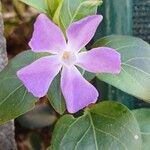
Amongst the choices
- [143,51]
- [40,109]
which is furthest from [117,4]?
[40,109]

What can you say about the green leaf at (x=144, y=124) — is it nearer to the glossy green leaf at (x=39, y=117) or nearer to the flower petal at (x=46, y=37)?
the flower petal at (x=46, y=37)

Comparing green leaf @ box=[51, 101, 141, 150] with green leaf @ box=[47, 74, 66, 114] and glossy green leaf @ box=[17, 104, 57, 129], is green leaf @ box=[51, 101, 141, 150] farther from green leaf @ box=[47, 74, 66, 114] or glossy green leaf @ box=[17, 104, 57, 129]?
glossy green leaf @ box=[17, 104, 57, 129]

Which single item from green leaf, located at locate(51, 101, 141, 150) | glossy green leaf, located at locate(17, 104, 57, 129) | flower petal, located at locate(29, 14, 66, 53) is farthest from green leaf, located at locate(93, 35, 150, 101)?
glossy green leaf, located at locate(17, 104, 57, 129)

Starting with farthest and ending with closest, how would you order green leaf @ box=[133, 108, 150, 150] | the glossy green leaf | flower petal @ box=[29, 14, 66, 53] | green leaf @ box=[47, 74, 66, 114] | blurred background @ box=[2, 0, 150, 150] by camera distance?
the glossy green leaf
blurred background @ box=[2, 0, 150, 150]
green leaf @ box=[133, 108, 150, 150]
green leaf @ box=[47, 74, 66, 114]
flower petal @ box=[29, 14, 66, 53]

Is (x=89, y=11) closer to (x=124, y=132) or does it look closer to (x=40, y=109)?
(x=124, y=132)

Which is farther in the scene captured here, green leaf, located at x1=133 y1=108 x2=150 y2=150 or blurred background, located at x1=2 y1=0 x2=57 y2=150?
blurred background, located at x1=2 y1=0 x2=57 y2=150

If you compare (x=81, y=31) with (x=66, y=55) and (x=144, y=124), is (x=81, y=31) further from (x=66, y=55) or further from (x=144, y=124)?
(x=144, y=124)
